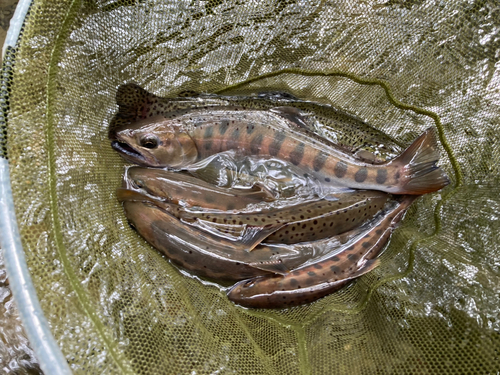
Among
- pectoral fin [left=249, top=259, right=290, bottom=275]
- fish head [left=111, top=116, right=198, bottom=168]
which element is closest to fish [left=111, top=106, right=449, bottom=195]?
fish head [left=111, top=116, right=198, bottom=168]

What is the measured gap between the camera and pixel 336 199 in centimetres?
231

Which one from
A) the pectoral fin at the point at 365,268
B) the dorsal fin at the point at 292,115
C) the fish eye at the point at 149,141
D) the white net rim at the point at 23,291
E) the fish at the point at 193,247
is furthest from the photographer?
the dorsal fin at the point at 292,115

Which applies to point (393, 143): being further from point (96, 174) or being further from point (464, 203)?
point (96, 174)

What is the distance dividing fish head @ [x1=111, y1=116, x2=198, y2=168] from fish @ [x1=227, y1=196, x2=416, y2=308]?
2.95 feet

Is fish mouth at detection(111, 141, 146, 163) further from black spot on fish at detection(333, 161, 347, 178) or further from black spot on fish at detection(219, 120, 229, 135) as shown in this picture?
black spot on fish at detection(333, 161, 347, 178)

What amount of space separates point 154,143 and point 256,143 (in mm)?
643

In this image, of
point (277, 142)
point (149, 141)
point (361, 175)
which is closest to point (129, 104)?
point (149, 141)

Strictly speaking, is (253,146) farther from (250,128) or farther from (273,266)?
(273,266)

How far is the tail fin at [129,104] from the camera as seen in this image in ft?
7.51

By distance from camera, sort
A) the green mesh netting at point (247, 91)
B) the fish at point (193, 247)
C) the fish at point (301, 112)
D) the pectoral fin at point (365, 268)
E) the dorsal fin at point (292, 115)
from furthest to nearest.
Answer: the dorsal fin at point (292, 115)
the fish at point (301, 112)
the pectoral fin at point (365, 268)
the fish at point (193, 247)
the green mesh netting at point (247, 91)

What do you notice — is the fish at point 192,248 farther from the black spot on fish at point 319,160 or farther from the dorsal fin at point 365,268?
the black spot on fish at point 319,160

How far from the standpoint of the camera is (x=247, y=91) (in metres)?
2.67

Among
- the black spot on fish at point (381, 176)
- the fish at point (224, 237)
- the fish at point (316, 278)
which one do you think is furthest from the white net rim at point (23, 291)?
the black spot on fish at point (381, 176)

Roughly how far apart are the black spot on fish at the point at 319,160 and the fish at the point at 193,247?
2.06 feet
